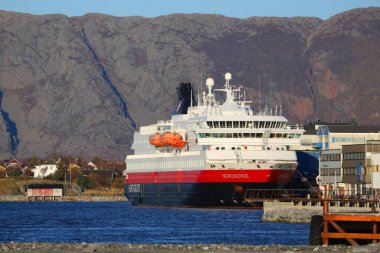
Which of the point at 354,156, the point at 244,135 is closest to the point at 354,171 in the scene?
the point at 354,156

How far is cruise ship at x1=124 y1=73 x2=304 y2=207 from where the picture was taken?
13100cm

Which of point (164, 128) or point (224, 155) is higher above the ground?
point (164, 128)

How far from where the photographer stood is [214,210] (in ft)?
426

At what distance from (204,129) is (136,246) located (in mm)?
75602

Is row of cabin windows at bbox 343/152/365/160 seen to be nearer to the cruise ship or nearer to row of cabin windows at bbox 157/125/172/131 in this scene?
the cruise ship

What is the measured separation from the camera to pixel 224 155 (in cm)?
13212

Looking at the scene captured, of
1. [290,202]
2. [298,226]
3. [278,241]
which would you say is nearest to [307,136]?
[290,202]

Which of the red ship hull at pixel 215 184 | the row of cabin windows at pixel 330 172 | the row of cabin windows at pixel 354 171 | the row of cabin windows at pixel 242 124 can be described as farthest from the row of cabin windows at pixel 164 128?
the row of cabin windows at pixel 354 171

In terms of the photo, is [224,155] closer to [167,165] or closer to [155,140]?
[167,165]

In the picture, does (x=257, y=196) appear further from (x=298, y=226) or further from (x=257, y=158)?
(x=298, y=226)

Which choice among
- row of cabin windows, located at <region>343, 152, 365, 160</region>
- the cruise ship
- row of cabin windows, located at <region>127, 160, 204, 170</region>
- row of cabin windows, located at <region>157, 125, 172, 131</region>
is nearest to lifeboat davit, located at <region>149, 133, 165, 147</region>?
the cruise ship

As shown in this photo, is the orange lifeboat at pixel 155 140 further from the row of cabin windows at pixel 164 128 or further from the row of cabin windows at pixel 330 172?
the row of cabin windows at pixel 330 172

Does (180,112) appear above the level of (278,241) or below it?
above

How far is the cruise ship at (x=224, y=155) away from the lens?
430ft
